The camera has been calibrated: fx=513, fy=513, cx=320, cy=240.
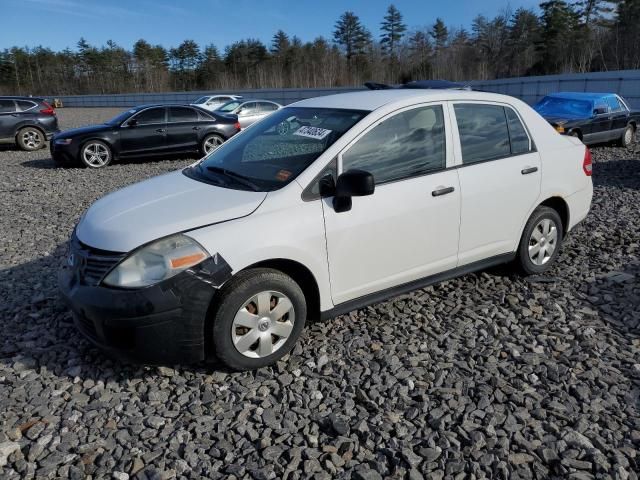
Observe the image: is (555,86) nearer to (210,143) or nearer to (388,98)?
(210,143)

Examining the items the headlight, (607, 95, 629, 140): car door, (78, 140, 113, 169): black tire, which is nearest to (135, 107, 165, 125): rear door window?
(78, 140, 113, 169): black tire

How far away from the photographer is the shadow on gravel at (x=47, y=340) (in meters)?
3.43

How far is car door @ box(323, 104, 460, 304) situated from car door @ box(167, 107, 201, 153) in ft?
32.8

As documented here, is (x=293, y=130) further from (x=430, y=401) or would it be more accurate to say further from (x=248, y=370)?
(x=430, y=401)

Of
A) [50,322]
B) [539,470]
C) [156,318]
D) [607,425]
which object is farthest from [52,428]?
[607,425]

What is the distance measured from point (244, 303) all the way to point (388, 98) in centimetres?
194

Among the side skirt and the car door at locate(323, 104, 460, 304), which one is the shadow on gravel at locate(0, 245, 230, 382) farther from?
the car door at locate(323, 104, 460, 304)

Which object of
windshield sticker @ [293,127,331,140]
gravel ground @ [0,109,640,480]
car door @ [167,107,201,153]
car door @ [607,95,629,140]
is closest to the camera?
gravel ground @ [0,109,640,480]

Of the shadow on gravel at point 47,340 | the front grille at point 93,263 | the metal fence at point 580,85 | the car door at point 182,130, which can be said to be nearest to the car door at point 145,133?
the car door at point 182,130

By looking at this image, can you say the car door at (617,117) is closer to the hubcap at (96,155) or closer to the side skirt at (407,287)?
the side skirt at (407,287)

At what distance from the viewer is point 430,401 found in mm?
3076

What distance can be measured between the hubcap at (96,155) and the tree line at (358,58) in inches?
1514

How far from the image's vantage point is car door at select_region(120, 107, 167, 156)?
12281 mm

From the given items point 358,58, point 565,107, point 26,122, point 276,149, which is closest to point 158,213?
point 276,149
